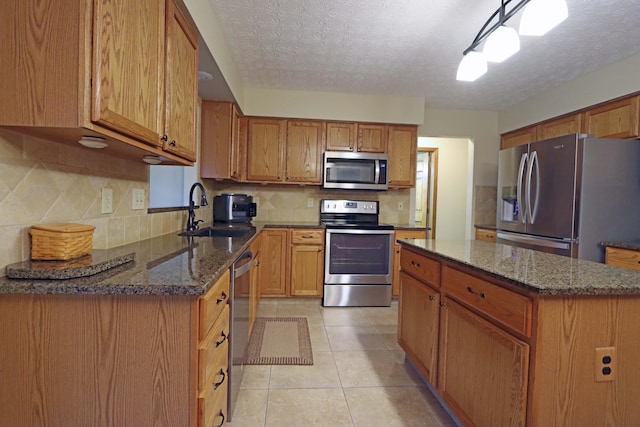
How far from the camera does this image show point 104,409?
0.96 m

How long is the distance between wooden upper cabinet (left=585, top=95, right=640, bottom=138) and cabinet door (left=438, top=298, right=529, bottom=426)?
8.14 ft

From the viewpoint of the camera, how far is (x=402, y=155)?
3.88 meters

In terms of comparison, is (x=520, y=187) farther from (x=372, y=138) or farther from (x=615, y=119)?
(x=372, y=138)

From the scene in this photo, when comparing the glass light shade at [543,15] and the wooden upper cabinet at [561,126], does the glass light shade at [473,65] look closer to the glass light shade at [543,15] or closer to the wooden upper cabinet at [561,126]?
the glass light shade at [543,15]

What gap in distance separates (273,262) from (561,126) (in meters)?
3.32

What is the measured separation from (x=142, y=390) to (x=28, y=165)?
84 cm

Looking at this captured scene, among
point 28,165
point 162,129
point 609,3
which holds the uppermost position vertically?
point 609,3

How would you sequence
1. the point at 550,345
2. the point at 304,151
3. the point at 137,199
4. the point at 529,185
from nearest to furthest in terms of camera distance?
the point at 550,345 < the point at 137,199 < the point at 529,185 < the point at 304,151

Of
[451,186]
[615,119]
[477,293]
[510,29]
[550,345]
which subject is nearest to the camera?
[550,345]

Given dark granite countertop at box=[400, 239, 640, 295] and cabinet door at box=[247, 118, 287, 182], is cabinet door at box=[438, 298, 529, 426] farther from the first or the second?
cabinet door at box=[247, 118, 287, 182]

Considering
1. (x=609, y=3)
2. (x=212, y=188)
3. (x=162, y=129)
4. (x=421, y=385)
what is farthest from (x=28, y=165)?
(x=609, y=3)

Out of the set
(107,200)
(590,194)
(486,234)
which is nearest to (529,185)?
(590,194)

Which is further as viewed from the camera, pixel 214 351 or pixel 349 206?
pixel 349 206

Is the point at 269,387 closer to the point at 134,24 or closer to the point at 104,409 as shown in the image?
the point at 104,409
